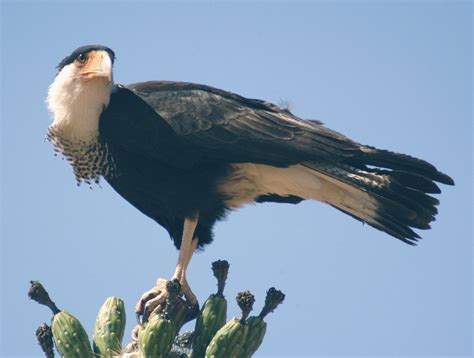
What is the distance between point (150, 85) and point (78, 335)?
270cm

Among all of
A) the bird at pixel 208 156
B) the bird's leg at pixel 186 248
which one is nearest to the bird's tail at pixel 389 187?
the bird at pixel 208 156

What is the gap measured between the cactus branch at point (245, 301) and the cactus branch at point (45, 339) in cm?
113

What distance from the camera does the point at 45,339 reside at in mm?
5297

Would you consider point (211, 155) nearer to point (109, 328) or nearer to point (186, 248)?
point (186, 248)

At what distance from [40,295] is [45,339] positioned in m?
0.28

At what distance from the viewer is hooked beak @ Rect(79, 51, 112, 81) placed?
7.02m

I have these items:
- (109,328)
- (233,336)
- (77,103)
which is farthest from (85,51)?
(233,336)

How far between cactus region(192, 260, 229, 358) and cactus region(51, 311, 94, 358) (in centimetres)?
65

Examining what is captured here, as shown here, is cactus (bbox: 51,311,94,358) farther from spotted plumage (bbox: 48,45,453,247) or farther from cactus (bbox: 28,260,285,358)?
spotted plumage (bbox: 48,45,453,247)

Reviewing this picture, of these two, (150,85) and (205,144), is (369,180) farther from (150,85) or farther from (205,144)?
(150,85)

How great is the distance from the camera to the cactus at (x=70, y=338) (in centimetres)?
530

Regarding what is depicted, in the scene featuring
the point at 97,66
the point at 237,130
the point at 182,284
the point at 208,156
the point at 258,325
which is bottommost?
the point at 258,325

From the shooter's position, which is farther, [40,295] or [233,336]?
[40,295]

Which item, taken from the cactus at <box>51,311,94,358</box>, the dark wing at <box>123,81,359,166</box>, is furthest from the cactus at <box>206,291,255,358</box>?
the dark wing at <box>123,81,359,166</box>
